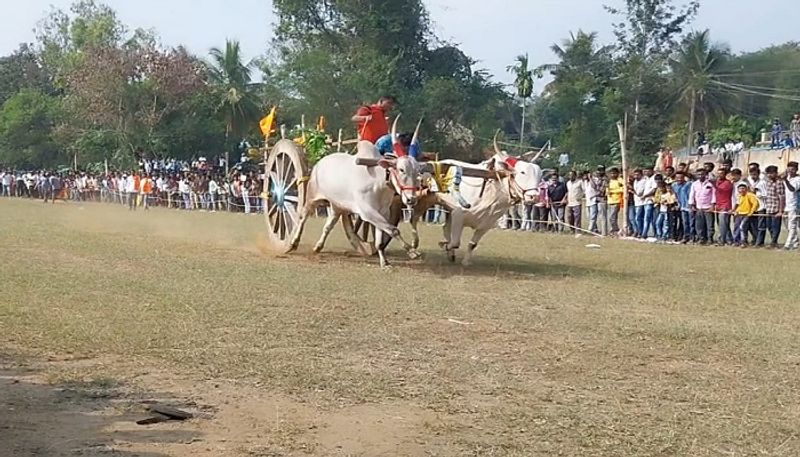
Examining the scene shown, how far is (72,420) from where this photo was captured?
5.52 meters

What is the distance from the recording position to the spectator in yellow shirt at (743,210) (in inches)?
738

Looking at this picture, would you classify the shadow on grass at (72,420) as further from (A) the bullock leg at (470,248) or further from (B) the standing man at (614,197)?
(B) the standing man at (614,197)

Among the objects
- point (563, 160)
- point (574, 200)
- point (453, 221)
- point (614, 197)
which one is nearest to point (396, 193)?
point (453, 221)

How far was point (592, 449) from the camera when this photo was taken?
5164 mm

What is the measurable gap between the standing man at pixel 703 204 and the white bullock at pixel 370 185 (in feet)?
27.5

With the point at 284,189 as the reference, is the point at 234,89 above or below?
above

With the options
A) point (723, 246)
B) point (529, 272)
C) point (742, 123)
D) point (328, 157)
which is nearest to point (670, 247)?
point (723, 246)

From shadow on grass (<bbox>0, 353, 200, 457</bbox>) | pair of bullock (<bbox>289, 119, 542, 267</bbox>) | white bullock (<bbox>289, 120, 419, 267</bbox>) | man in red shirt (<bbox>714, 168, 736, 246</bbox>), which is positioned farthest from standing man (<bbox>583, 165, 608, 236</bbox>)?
shadow on grass (<bbox>0, 353, 200, 457</bbox>)

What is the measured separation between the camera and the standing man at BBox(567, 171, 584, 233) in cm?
2314

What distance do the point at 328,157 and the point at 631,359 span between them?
7038mm

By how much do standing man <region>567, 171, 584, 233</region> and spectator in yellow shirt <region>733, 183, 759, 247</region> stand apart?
4593 millimetres

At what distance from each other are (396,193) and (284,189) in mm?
2827

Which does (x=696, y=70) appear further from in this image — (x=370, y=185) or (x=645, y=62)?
(x=370, y=185)

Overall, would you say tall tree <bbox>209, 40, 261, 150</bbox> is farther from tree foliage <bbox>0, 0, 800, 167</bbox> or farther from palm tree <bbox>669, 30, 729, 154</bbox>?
palm tree <bbox>669, 30, 729, 154</bbox>
